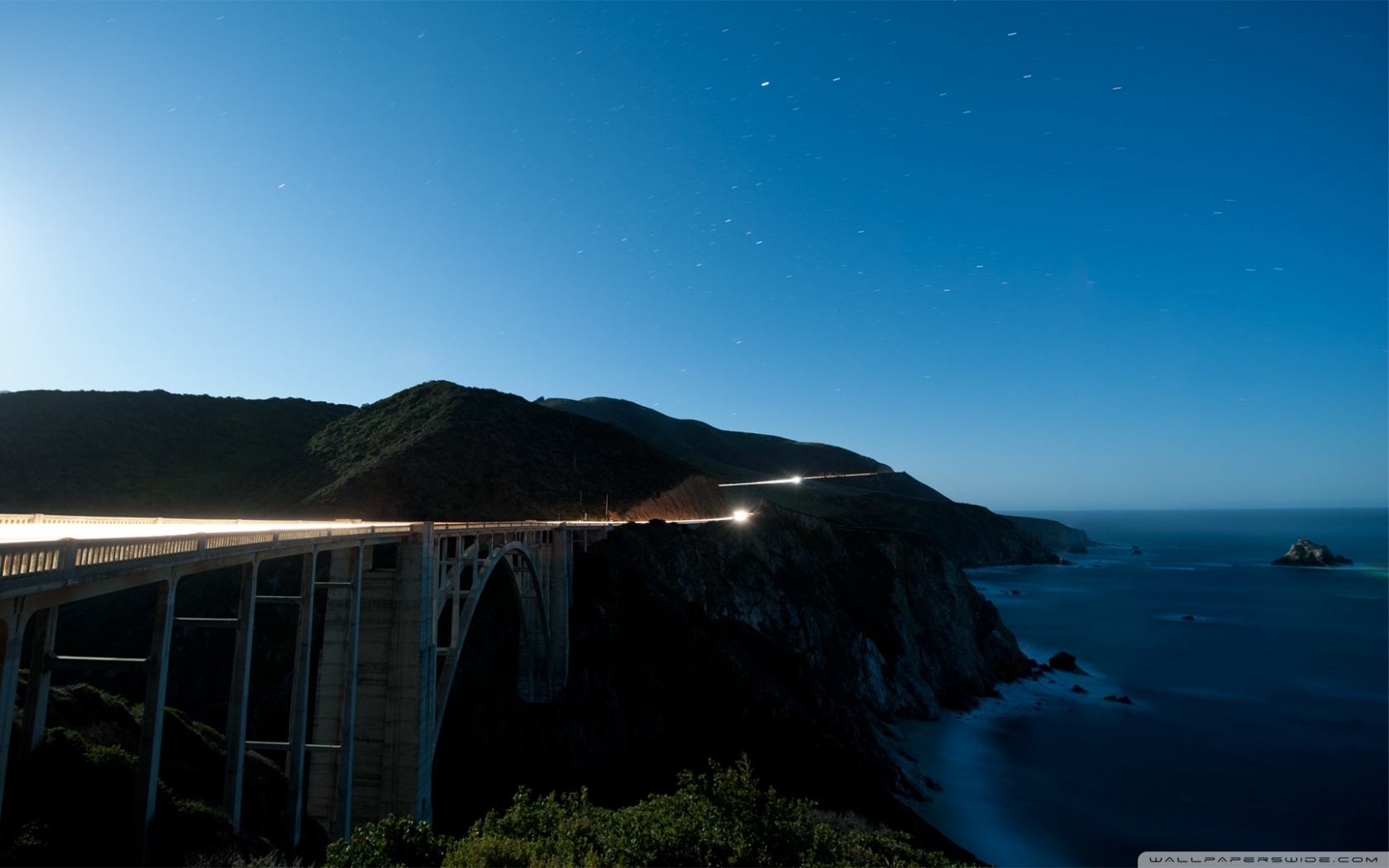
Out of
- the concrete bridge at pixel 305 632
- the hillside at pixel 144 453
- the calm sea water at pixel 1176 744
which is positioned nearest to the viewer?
the concrete bridge at pixel 305 632

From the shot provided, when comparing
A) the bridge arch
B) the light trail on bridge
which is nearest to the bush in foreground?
the bridge arch

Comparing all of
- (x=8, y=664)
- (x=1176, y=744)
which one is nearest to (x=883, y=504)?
(x=1176, y=744)

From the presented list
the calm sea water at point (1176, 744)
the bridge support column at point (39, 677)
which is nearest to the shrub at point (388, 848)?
the bridge support column at point (39, 677)

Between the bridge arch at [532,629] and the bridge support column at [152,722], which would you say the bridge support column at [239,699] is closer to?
the bridge support column at [152,722]

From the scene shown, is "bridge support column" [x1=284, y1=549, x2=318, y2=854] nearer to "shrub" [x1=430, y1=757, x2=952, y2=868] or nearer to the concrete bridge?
the concrete bridge

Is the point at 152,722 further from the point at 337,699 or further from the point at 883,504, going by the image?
the point at 883,504

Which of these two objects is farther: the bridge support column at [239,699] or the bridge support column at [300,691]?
the bridge support column at [300,691]

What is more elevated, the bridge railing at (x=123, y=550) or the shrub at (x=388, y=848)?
the bridge railing at (x=123, y=550)
